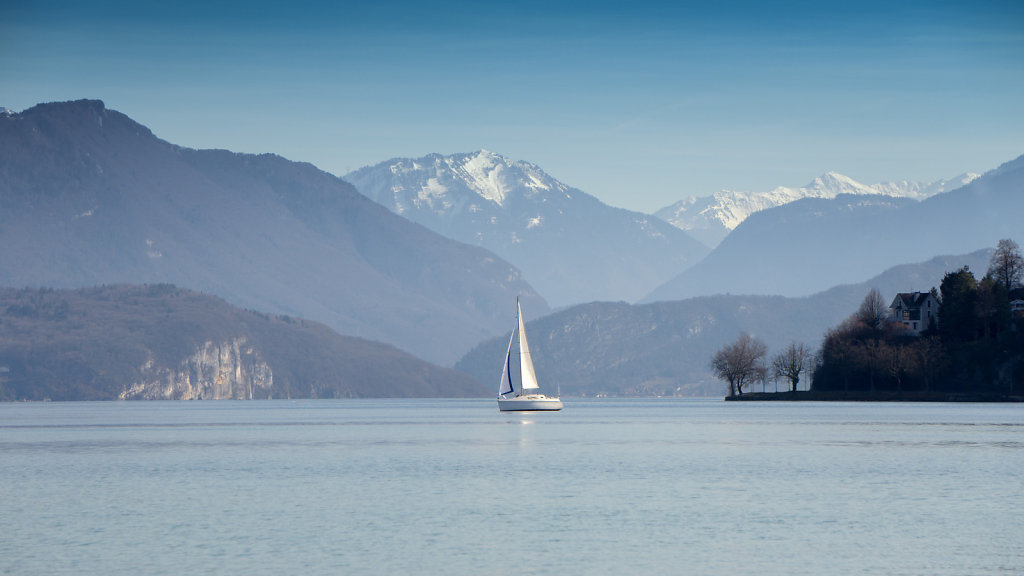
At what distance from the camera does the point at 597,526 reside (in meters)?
72.7

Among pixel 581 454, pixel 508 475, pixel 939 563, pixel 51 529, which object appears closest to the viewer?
pixel 939 563

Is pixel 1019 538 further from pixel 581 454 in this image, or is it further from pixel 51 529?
pixel 581 454

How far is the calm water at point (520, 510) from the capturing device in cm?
6097

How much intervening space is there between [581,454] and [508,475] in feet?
89.3

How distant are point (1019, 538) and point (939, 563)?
960 cm

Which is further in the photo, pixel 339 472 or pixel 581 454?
pixel 581 454

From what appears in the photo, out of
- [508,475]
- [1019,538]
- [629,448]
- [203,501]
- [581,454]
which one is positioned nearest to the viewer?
[1019,538]

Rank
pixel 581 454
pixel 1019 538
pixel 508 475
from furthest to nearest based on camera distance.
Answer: pixel 581 454 → pixel 508 475 → pixel 1019 538

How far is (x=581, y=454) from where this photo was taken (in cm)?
13262

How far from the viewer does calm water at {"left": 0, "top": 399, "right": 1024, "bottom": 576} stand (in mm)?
60969

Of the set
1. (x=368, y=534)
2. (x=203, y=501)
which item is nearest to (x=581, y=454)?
(x=203, y=501)

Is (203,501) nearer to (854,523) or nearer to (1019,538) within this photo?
(854,523)

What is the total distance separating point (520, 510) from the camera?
265 ft

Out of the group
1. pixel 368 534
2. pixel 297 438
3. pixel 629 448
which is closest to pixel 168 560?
pixel 368 534
